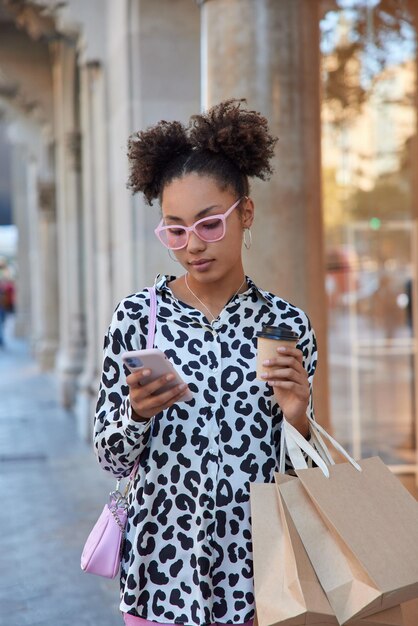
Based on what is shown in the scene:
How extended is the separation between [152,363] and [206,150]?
0.65m

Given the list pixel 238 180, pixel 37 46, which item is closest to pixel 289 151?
pixel 238 180

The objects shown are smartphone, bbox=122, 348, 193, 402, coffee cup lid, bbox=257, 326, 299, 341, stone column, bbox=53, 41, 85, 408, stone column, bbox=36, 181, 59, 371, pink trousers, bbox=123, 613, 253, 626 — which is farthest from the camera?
stone column, bbox=36, 181, 59, 371

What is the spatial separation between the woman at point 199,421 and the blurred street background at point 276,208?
3057 mm

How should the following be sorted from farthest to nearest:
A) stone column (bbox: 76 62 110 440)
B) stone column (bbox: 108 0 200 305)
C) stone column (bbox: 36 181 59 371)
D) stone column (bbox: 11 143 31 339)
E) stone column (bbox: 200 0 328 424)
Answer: stone column (bbox: 11 143 31 339), stone column (bbox: 36 181 59 371), stone column (bbox: 76 62 110 440), stone column (bbox: 108 0 200 305), stone column (bbox: 200 0 328 424)

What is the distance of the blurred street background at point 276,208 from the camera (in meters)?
5.46

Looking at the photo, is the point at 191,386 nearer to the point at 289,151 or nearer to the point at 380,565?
the point at 380,565

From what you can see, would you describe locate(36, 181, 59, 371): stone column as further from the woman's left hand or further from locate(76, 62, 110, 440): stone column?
the woman's left hand

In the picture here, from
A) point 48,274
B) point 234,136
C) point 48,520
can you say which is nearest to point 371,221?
point 48,520

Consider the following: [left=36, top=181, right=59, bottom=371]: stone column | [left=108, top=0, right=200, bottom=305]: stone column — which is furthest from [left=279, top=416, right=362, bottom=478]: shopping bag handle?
[left=36, top=181, right=59, bottom=371]: stone column

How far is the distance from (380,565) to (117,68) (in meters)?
7.35

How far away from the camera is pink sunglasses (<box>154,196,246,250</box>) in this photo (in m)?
2.32

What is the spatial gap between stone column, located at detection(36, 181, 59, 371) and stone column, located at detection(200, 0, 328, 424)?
12173 mm

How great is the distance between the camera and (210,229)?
2342mm

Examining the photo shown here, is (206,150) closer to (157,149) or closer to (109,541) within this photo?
(157,149)
